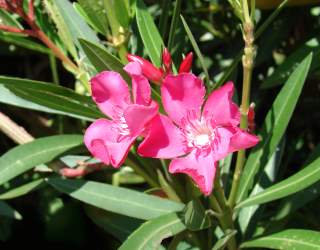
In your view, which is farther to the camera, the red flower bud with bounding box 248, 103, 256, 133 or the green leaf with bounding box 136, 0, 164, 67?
the green leaf with bounding box 136, 0, 164, 67

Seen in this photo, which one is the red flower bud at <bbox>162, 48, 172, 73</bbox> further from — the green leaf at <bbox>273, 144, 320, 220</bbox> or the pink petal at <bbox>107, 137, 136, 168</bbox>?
the green leaf at <bbox>273, 144, 320, 220</bbox>

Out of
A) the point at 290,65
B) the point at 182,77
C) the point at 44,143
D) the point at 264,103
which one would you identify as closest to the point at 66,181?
the point at 44,143

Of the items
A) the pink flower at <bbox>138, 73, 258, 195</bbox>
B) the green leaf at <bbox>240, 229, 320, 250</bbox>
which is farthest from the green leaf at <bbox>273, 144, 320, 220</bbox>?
the pink flower at <bbox>138, 73, 258, 195</bbox>

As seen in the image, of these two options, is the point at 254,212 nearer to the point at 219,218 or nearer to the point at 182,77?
the point at 219,218

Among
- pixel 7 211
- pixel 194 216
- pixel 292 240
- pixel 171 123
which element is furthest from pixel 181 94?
pixel 7 211

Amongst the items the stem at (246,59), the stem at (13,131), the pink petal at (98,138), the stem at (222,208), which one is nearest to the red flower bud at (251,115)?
the stem at (246,59)

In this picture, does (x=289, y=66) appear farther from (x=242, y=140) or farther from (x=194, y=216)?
(x=242, y=140)
